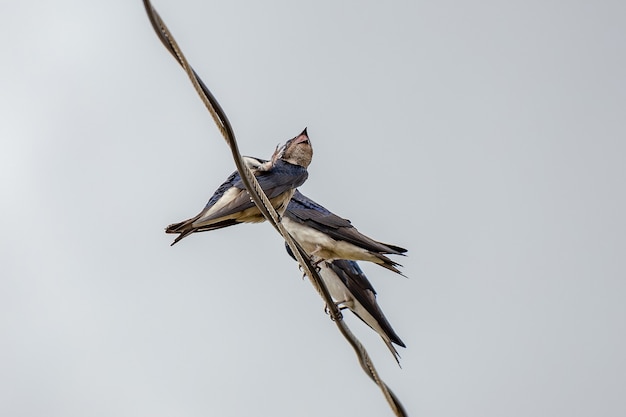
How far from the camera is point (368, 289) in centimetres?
731

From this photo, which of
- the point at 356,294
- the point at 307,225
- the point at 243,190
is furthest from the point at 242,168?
the point at 356,294

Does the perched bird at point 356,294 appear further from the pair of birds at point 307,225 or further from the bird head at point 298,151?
the bird head at point 298,151

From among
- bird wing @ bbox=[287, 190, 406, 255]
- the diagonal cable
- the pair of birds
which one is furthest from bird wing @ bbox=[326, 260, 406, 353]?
the diagonal cable

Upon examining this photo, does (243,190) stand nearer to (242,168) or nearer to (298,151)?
(298,151)

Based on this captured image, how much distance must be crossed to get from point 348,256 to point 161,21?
3.95m

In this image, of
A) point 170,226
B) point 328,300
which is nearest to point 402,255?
point 170,226

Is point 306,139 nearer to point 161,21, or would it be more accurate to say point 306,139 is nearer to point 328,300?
point 328,300

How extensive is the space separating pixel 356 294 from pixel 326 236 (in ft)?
3.43

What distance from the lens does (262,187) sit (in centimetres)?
509

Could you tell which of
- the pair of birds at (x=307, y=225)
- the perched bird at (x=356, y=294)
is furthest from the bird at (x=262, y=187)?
the perched bird at (x=356, y=294)

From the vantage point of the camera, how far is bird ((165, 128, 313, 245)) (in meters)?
4.89

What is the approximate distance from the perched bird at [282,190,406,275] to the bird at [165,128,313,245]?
0.74 meters

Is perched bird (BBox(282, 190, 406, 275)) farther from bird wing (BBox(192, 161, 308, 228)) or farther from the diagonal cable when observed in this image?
the diagonal cable

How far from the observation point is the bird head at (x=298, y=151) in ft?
18.0
